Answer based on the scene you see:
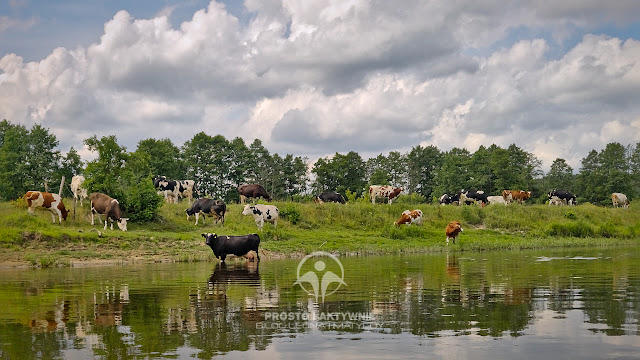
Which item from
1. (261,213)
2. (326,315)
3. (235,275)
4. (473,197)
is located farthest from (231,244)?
(473,197)

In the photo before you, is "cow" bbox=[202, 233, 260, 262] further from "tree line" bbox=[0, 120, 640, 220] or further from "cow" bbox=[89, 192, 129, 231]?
"tree line" bbox=[0, 120, 640, 220]

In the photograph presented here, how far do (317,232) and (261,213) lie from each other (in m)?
4.25

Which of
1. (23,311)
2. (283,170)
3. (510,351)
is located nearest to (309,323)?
(510,351)

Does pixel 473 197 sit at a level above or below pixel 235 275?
above

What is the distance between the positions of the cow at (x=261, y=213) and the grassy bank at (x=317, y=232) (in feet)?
2.93

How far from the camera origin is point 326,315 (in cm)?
1380

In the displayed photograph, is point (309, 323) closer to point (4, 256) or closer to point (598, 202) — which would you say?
point (4, 256)

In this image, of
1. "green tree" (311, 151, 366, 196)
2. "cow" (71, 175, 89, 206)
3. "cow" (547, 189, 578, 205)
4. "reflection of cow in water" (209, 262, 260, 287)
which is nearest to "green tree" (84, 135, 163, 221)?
"cow" (71, 175, 89, 206)

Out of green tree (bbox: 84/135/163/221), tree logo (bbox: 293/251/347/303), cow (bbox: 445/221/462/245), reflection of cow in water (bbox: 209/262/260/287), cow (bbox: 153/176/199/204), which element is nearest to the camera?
tree logo (bbox: 293/251/347/303)

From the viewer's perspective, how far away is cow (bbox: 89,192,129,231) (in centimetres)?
3672

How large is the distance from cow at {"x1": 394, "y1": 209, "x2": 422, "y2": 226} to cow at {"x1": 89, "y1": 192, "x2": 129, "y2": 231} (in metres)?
20.3

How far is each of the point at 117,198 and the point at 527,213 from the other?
37.0m

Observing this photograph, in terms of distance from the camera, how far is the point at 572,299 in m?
15.9

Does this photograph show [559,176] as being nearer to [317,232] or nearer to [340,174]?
[340,174]
